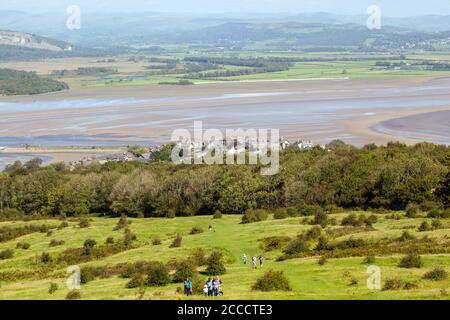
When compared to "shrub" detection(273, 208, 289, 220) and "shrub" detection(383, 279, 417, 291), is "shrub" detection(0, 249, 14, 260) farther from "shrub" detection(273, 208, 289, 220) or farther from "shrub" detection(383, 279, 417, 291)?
"shrub" detection(383, 279, 417, 291)

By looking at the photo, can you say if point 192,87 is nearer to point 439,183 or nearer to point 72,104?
point 72,104

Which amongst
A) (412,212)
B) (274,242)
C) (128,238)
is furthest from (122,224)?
(412,212)

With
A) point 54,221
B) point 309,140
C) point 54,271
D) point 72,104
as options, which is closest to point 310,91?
point 72,104

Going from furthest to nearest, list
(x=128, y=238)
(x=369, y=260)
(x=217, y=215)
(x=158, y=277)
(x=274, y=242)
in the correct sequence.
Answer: (x=217, y=215) → (x=128, y=238) → (x=274, y=242) → (x=369, y=260) → (x=158, y=277)

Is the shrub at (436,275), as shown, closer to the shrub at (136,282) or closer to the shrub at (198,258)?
the shrub at (136,282)

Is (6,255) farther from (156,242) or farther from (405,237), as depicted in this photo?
(405,237)

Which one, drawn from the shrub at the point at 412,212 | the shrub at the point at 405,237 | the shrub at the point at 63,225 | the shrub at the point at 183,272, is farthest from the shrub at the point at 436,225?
the shrub at the point at 63,225
